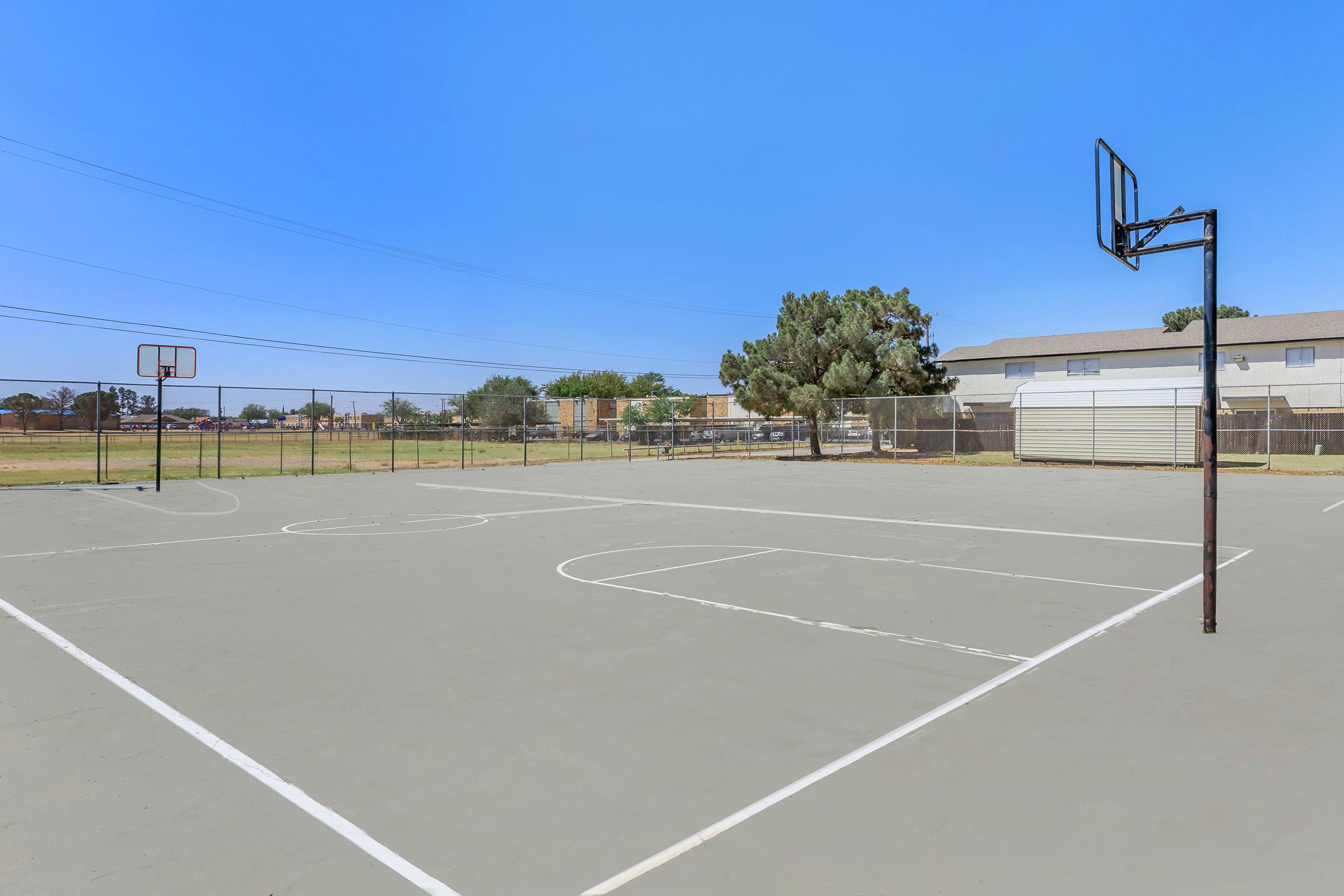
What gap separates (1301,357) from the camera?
128 feet

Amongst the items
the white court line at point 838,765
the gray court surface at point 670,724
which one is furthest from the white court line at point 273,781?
the white court line at point 838,765

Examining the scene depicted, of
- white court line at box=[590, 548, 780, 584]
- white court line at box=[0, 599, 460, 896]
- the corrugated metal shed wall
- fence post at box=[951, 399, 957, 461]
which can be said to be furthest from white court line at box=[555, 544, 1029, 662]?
the corrugated metal shed wall

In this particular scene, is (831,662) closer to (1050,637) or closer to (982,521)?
(1050,637)

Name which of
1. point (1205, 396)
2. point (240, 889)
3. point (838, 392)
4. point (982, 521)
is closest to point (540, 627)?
point (240, 889)

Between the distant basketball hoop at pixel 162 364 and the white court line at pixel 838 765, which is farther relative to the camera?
the distant basketball hoop at pixel 162 364

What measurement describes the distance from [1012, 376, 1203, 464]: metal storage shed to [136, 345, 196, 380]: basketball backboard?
2945 centimetres

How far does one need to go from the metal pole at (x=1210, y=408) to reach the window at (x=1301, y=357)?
4274 cm

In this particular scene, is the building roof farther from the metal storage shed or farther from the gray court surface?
the gray court surface

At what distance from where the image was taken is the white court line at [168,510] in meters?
14.6

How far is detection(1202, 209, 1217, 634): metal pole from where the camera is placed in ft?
18.4

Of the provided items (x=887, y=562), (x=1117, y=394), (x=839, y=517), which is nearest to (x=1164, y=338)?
(x=1117, y=394)

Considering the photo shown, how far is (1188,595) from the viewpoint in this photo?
7.27 m

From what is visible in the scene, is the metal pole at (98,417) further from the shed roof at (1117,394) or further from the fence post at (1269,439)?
the fence post at (1269,439)

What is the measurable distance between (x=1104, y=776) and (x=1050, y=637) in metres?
2.51
